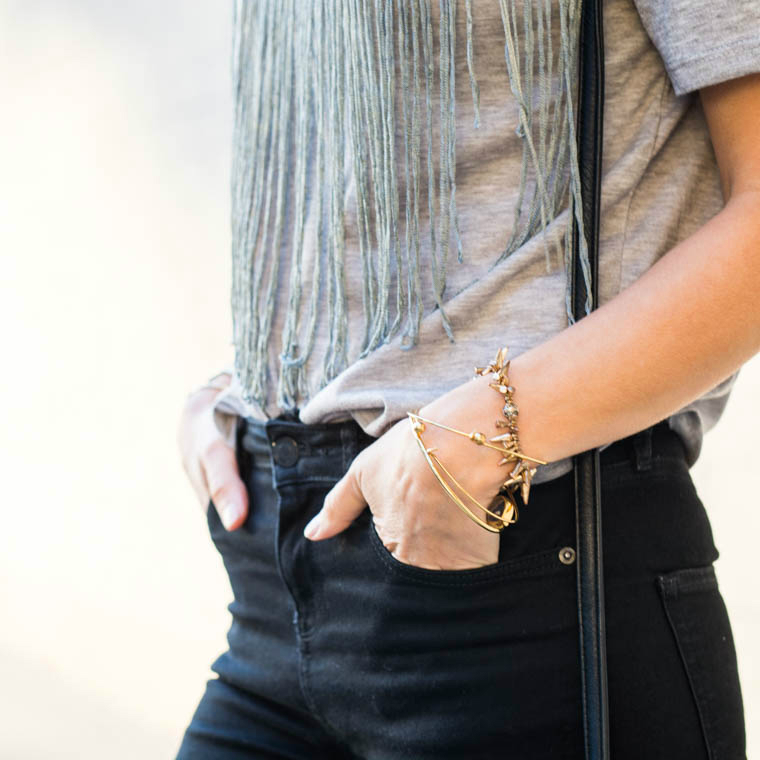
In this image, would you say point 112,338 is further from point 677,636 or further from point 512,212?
point 677,636

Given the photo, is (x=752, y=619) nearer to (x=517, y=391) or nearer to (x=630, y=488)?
(x=630, y=488)

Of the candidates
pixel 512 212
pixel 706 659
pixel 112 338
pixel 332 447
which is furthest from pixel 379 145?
pixel 112 338

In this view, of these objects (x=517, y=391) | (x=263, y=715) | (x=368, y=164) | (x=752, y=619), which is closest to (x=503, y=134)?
(x=368, y=164)

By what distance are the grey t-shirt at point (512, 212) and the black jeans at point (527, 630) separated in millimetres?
56

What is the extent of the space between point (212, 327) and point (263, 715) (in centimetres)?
116

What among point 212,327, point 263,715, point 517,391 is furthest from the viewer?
point 212,327

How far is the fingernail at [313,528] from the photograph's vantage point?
73 cm

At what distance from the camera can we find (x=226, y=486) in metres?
0.87

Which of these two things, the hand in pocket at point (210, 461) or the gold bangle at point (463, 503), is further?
the hand in pocket at point (210, 461)

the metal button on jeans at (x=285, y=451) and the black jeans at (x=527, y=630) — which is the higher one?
the metal button on jeans at (x=285, y=451)

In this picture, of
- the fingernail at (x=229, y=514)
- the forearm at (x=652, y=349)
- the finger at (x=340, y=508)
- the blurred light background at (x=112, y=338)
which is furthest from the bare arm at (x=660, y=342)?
the blurred light background at (x=112, y=338)

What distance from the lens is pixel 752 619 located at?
1.47 m

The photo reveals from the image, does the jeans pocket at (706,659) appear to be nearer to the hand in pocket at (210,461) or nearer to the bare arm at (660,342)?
the bare arm at (660,342)

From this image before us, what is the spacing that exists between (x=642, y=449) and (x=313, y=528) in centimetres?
28
